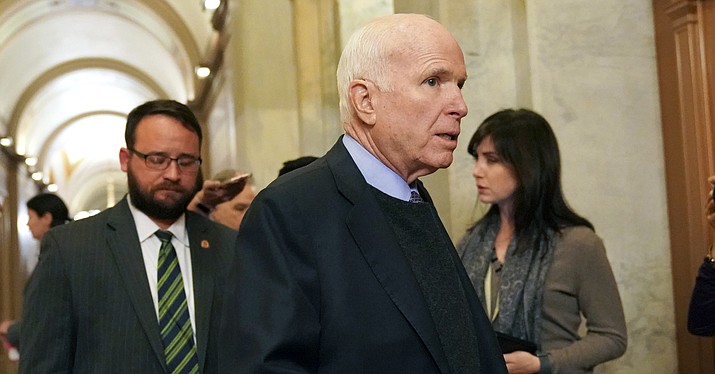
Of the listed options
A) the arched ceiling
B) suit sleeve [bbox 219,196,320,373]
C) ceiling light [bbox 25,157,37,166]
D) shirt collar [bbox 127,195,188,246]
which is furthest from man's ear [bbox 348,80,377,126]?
ceiling light [bbox 25,157,37,166]

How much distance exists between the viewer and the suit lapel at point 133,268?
10.7 feet

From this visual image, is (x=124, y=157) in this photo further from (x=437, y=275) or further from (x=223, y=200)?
(x=437, y=275)

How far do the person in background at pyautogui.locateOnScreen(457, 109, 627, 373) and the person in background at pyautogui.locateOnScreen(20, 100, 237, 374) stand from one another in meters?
0.97

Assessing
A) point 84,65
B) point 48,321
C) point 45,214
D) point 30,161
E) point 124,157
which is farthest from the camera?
point 30,161

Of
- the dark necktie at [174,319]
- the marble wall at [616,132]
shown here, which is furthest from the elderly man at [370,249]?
the marble wall at [616,132]

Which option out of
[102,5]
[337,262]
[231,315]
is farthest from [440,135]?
[102,5]

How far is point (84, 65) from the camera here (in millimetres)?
22406

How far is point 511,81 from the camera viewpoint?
16.4ft

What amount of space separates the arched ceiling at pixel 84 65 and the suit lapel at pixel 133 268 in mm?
11672

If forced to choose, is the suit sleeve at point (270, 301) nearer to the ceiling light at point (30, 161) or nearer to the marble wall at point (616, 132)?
the marble wall at point (616, 132)

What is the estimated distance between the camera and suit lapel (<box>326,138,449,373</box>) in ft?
7.02

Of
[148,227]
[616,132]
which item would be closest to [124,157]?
[148,227]

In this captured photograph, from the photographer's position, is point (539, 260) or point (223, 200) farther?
point (223, 200)

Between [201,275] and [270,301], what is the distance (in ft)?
4.72
